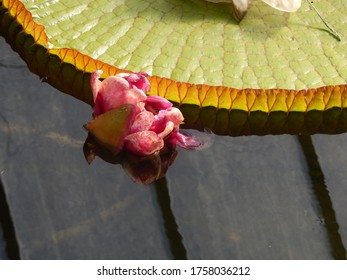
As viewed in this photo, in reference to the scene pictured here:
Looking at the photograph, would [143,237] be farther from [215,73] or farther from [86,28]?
[86,28]

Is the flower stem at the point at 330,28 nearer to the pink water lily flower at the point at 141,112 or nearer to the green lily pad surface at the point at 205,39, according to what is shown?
the green lily pad surface at the point at 205,39

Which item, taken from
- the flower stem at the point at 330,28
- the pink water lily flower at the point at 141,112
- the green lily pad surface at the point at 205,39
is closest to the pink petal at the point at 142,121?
the pink water lily flower at the point at 141,112

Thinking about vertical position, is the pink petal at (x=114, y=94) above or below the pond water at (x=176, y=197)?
above

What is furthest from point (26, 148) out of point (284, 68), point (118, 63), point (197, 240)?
point (284, 68)

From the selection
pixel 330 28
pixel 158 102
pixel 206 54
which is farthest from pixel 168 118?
pixel 330 28

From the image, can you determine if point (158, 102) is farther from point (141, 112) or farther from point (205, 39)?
point (205, 39)

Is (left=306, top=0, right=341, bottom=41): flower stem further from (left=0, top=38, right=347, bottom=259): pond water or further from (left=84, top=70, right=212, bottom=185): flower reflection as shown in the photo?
(left=84, top=70, right=212, bottom=185): flower reflection
